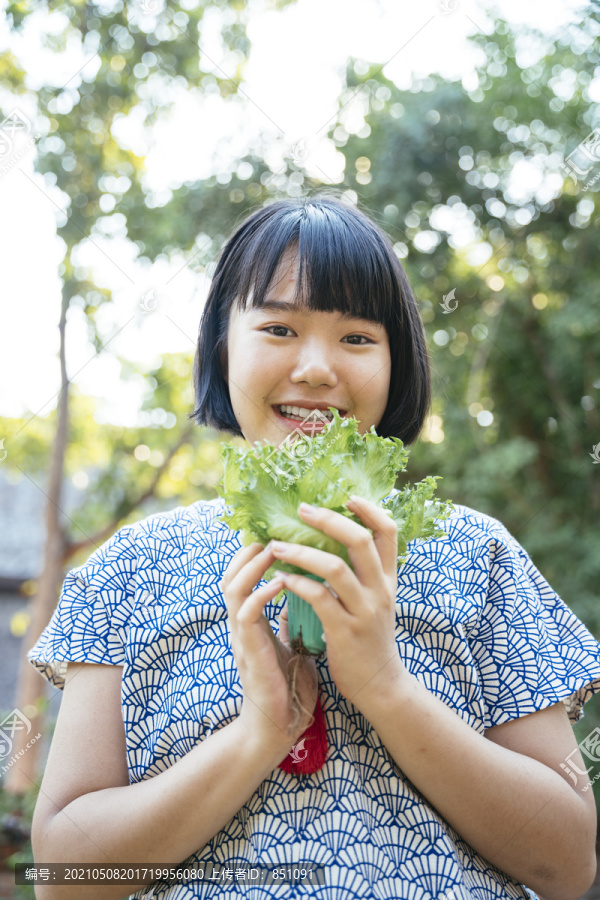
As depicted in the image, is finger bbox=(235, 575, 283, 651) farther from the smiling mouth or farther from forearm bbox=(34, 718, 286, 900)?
the smiling mouth

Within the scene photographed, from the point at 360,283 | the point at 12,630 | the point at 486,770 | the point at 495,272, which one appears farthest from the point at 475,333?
the point at 12,630

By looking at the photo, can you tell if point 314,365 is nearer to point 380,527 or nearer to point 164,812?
Answer: point 380,527

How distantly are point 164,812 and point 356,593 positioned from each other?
60 cm

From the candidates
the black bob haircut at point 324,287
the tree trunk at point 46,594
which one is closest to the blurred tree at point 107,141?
the tree trunk at point 46,594

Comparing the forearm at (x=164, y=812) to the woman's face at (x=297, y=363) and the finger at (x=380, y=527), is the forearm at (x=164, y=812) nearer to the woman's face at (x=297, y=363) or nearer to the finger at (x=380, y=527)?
the finger at (x=380, y=527)

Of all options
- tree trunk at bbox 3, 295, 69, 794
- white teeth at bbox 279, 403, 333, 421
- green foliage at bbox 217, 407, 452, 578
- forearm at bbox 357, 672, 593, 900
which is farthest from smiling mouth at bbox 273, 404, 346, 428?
tree trunk at bbox 3, 295, 69, 794

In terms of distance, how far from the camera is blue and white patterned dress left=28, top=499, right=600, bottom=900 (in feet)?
4.62

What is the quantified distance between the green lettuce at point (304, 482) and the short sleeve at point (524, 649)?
0.36 meters

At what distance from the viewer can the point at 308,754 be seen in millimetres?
1449

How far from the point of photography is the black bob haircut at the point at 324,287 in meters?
1.79

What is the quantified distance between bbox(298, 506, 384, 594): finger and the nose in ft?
1.52

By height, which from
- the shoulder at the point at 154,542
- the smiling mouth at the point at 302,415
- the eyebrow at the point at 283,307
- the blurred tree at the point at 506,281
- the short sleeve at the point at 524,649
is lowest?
the short sleeve at the point at 524,649

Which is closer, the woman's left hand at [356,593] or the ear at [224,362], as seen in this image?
the woman's left hand at [356,593]

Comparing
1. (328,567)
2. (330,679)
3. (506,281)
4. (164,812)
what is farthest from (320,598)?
(506,281)
